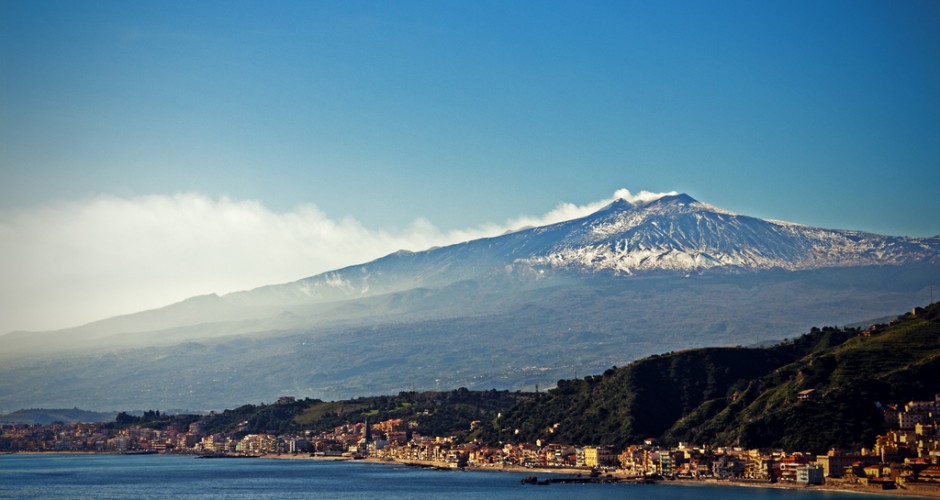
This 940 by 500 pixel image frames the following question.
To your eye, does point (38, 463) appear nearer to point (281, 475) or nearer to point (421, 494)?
point (281, 475)

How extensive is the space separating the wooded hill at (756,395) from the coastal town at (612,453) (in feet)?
6.26

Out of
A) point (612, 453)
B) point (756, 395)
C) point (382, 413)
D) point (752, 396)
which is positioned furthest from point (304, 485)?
point (382, 413)

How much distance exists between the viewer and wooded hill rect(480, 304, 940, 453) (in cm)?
9481

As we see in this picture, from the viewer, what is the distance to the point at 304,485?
3890 inches

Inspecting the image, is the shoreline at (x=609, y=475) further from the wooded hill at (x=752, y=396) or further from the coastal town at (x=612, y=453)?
the wooded hill at (x=752, y=396)

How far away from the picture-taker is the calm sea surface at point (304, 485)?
8519 centimetres

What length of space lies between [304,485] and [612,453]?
84.3ft

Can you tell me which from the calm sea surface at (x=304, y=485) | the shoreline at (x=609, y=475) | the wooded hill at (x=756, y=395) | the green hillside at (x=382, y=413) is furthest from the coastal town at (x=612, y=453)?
the calm sea surface at (x=304, y=485)

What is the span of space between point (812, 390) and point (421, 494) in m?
32.3

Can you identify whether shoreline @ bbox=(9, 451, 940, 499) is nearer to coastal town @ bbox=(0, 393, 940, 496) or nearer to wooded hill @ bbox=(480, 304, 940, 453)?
coastal town @ bbox=(0, 393, 940, 496)

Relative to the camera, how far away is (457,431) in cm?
14288

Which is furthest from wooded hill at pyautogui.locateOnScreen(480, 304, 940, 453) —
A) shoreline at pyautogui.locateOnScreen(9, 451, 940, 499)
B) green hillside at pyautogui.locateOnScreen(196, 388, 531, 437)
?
green hillside at pyautogui.locateOnScreen(196, 388, 531, 437)

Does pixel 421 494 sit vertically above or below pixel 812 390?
below

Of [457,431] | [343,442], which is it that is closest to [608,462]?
[457,431]
